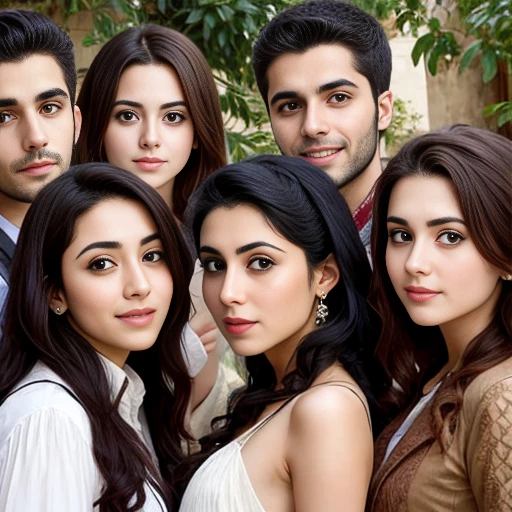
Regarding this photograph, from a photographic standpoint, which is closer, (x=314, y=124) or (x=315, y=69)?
(x=314, y=124)

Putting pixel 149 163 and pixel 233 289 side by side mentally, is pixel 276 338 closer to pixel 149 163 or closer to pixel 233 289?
pixel 233 289

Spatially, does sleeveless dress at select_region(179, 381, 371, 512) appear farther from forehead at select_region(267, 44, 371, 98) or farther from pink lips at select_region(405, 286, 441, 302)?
forehead at select_region(267, 44, 371, 98)

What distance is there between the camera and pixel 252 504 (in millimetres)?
3098

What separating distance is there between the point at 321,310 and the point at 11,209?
1.60 metres

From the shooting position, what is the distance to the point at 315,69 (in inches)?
184

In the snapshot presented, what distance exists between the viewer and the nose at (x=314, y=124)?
4512 mm

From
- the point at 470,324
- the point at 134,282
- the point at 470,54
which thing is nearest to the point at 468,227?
the point at 470,324

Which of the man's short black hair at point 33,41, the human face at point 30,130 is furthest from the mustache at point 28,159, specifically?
the man's short black hair at point 33,41

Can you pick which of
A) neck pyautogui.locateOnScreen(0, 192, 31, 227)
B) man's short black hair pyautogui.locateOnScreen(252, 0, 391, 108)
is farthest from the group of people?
man's short black hair pyautogui.locateOnScreen(252, 0, 391, 108)

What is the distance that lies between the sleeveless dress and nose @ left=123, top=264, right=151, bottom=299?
578mm

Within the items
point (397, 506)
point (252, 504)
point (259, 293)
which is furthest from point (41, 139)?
point (397, 506)

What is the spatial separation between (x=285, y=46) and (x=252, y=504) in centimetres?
242

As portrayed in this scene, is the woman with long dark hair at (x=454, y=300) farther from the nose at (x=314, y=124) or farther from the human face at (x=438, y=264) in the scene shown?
the nose at (x=314, y=124)

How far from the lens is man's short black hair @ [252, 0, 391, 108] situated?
473 cm
